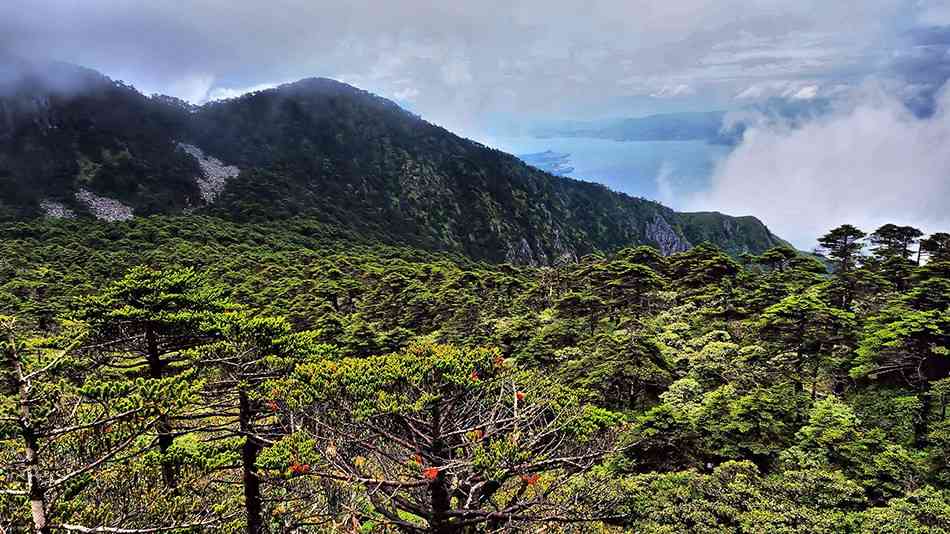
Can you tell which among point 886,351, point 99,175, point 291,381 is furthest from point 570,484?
point 99,175

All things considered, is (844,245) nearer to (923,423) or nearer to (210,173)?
(923,423)

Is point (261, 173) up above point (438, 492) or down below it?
above

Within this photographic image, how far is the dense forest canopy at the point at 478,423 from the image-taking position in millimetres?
8523

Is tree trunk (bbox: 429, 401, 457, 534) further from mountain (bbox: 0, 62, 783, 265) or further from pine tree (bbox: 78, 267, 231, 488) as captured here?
mountain (bbox: 0, 62, 783, 265)

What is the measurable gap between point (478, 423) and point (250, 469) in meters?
5.69

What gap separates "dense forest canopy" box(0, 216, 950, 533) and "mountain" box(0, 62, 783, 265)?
112 meters

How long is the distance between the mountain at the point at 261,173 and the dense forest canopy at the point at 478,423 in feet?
369

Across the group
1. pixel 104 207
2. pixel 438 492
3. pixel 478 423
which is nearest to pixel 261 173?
pixel 104 207

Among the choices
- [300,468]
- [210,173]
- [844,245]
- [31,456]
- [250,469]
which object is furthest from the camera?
[210,173]

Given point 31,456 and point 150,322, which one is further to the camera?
point 150,322

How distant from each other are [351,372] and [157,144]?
162641mm

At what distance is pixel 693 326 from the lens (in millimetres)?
27656

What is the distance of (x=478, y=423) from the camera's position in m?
11.1

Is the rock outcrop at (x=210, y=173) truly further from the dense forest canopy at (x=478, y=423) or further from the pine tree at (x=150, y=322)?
the dense forest canopy at (x=478, y=423)
